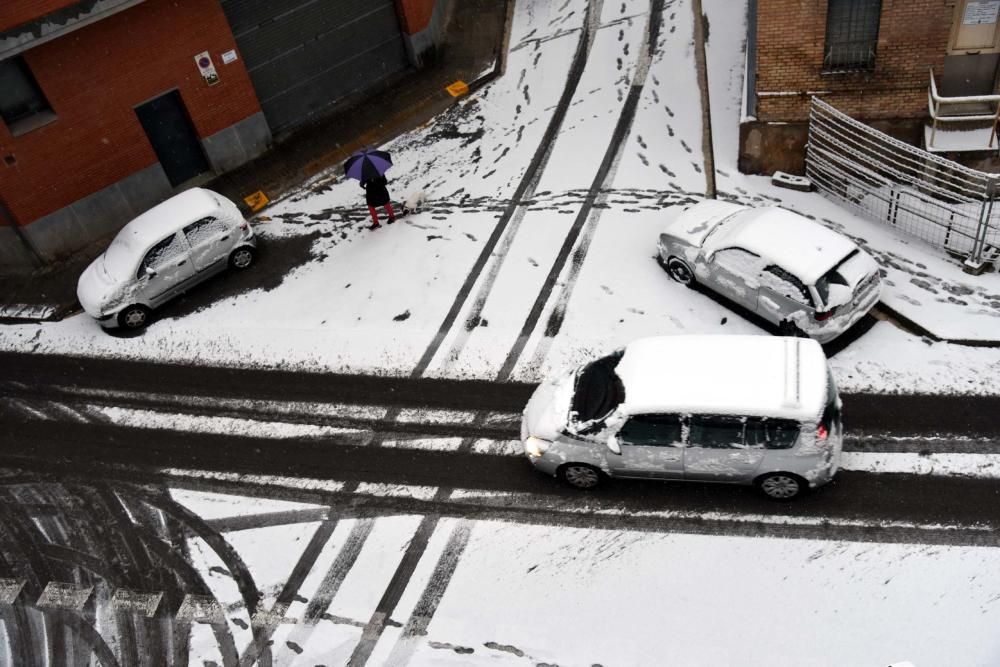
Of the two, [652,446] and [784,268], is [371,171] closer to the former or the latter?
[784,268]

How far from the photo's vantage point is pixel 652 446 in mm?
11719

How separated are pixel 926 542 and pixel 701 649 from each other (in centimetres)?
337

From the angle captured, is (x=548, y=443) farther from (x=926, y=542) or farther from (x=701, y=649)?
(x=926, y=542)

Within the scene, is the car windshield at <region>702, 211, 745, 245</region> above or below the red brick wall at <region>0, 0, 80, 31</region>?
below

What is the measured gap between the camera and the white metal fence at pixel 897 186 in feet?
50.6

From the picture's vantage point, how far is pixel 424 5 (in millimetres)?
22531

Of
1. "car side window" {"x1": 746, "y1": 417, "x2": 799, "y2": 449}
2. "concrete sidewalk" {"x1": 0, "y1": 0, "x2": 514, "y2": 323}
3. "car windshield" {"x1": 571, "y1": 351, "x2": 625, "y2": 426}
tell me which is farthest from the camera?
"concrete sidewalk" {"x1": 0, "y1": 0, "x2": 514, "y2": 323}

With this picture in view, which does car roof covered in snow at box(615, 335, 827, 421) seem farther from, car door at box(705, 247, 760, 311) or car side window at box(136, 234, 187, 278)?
car side window at box(136, 234, 187, 278)

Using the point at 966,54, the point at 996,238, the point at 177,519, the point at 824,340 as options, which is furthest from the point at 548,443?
the point at 966,54

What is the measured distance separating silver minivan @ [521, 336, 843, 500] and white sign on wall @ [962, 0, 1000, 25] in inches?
340

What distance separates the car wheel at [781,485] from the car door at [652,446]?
1136 millimetres

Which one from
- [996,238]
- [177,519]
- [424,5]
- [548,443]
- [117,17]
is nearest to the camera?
[548,443]

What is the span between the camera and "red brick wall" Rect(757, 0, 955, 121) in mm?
16078

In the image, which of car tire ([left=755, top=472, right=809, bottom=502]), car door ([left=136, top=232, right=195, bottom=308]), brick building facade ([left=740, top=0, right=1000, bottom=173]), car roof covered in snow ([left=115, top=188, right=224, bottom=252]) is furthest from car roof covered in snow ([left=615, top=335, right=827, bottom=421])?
car roof covered in snow ([left=115, top=188, right=224, bottom=252])
